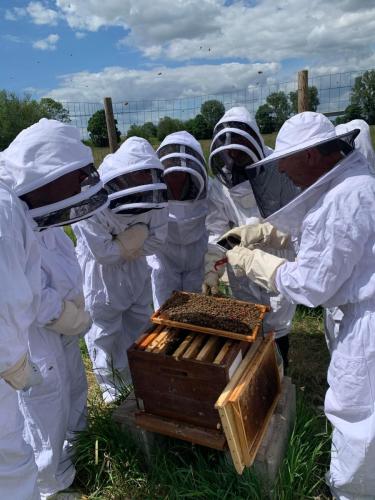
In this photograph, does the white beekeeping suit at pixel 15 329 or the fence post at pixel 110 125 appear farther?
the fence post at pixel 110 125

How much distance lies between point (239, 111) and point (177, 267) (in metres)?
1.59

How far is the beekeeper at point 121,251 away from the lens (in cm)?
309

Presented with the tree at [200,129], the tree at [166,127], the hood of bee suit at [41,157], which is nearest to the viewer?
the hood of bee suit at [41,157]

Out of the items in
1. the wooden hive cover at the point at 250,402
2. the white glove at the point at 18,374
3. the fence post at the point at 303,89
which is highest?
the fence post at the point at 303,89

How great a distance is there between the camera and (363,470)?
221 centimetres

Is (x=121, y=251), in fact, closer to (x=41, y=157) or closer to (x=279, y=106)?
(x=41, y=157)

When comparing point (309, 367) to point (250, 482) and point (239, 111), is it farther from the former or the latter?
point (239, 111)

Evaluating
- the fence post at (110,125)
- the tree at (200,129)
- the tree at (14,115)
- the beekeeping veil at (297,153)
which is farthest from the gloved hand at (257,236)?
the tree at (14,115)

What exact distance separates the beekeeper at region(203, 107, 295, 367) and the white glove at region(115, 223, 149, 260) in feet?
1.85

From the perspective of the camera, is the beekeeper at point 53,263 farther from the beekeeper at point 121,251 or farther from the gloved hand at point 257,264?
the gloved hand at point 257,264

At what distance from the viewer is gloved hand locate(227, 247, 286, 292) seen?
2.55m

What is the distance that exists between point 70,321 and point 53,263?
0.38 meters

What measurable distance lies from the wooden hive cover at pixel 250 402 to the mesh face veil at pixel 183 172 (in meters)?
1.66

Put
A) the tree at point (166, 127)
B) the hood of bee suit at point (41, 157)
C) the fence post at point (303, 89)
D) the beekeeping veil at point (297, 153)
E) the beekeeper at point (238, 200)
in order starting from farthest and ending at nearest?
the tree at point (166, 127) → the fence post at point (303, 89) → the beekeeper at point (238, 200) → the beekeeping veil at point (297, 153) → the hood of bee suit at point (41, 157)
